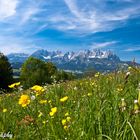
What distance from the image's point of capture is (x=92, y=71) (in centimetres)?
816

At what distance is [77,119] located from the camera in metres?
4.92

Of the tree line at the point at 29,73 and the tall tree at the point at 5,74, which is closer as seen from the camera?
the tall tree at the point at 5,74

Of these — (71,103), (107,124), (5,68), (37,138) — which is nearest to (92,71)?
(71,103)

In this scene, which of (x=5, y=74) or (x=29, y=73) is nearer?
(x=5, y=74)

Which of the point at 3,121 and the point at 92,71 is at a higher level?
the point at 92,71

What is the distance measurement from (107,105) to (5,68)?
9825cm

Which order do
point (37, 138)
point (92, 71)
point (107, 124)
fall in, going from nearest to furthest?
point (107, 124) < point (37, 138) < point (92, 71)

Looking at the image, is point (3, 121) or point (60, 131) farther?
point (3, 121)

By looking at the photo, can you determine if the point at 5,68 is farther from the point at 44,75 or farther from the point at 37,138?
the point at 37,138

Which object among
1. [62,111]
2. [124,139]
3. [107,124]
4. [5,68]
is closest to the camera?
[124,139]

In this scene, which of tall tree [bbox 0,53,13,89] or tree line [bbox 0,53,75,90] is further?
tree line [bbox 0,53,75,90]

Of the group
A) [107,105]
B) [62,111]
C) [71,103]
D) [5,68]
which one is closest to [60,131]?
[107,105]

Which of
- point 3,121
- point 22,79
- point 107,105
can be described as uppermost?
point 107,105

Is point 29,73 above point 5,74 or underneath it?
underneath
